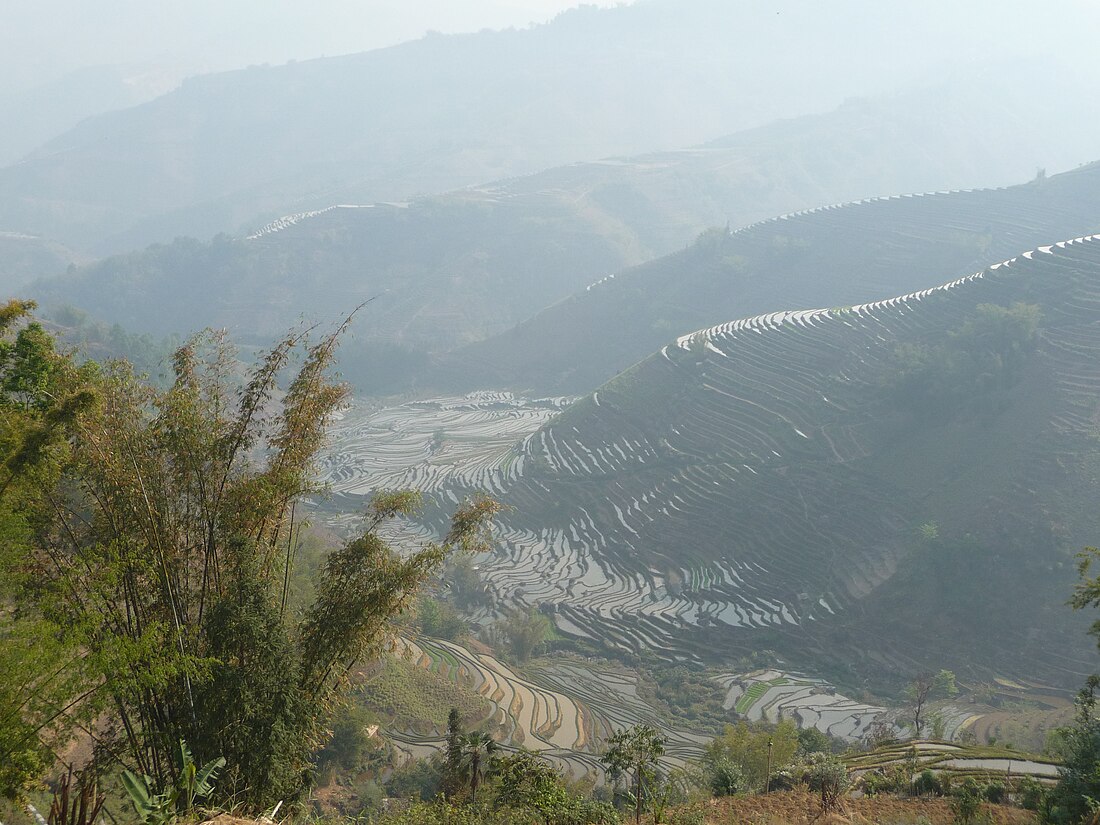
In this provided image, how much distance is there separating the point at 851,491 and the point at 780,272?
34961mm

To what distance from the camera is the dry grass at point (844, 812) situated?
7086 mm

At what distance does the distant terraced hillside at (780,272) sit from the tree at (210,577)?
49.7 metres

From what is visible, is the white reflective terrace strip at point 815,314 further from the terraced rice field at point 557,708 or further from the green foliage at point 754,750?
the green foliage at point 754,750

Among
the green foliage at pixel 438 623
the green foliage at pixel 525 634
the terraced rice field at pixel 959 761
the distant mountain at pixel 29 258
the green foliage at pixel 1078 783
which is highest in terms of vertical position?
the distant mountain at pixel 29 258

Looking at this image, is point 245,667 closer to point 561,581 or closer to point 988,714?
point 988,714

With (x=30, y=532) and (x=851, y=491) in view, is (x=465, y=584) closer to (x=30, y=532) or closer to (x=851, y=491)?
(x=851, y=491)

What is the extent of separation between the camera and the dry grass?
7.09 meters

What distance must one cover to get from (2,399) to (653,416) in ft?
95.0

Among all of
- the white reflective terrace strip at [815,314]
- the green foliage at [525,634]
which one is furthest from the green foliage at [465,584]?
the white reflective terrace strip at [815,314]

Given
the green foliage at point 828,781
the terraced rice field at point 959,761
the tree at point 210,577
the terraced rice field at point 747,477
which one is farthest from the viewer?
the terraced rice field at point 747,477

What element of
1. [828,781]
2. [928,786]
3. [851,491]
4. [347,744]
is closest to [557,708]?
[347,744]

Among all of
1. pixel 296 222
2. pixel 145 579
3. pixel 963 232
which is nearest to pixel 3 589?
pixel 145 579

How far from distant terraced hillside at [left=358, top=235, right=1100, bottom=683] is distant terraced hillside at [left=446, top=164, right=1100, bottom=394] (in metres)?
20.2

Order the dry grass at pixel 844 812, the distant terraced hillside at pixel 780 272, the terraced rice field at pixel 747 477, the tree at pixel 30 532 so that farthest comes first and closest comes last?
the distant terraced hillside at pixel 780 272, the terraced rice field at pixel 747 477, the dry grass at pixel 844 812, the tree at pixel 30 532
